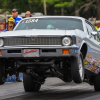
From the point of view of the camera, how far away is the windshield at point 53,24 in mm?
8516

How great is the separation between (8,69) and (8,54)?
0.60 metres

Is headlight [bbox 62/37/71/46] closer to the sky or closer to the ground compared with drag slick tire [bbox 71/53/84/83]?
closer to the sky

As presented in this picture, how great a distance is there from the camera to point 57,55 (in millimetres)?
6859

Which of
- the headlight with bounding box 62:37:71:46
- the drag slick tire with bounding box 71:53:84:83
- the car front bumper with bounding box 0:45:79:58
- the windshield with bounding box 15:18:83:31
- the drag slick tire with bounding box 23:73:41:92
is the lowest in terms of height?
the drag slick tire with bounding box 23:73:41:92

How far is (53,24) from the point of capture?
8.59 m

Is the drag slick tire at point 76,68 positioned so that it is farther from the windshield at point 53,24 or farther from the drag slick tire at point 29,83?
the drag slick tire at point 29,83

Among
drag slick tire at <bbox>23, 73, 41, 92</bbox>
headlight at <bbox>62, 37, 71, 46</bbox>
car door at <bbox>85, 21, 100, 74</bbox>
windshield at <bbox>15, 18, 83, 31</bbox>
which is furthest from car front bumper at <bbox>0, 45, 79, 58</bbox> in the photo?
drag slick tire at <bbox>23, 73, 41, 92</bbox>

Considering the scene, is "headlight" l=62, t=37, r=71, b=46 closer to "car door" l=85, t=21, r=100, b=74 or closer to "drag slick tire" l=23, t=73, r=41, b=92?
"car door" l=85, t=21, r=100, b=74

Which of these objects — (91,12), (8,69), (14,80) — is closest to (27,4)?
(91,12)

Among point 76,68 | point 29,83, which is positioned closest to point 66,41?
point 76,68

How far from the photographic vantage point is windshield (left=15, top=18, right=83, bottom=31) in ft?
27.9

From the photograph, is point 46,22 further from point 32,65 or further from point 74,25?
point 32,65

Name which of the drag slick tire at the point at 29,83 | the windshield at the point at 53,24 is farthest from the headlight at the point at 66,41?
the drag slick tire at the point at 29,83

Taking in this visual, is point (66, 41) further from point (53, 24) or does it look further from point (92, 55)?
point (53, 24)
